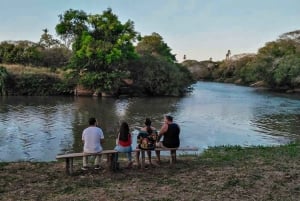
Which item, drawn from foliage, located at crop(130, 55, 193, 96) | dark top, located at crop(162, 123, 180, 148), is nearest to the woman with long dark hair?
dark top, located at crop(162, 123, 180, 148)

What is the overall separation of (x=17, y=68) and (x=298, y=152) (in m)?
38.7

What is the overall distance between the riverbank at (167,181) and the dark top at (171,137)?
527 mm

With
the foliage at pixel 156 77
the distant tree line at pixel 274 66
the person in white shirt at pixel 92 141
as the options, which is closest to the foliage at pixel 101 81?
the foliage at pixel 156 77

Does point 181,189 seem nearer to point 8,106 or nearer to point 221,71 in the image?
point 8,106

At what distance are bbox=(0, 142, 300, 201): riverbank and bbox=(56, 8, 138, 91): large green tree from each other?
32067mm

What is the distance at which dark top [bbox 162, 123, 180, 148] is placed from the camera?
35.0 ft

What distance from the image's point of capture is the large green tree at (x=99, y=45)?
4216 cm

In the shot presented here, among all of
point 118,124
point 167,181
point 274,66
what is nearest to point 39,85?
point 118,124

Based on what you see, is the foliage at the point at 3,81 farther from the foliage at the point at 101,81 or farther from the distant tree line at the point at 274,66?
the distant tree line at the point at 274,66

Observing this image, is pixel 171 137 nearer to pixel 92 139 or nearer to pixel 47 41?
pixel 92 139

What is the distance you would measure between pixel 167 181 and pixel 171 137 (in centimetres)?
238

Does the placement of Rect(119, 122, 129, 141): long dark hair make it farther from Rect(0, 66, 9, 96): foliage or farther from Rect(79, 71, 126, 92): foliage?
Rect(0, 66, 9, 96): foliage

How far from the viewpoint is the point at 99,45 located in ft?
140

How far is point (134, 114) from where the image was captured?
27.8 meters
